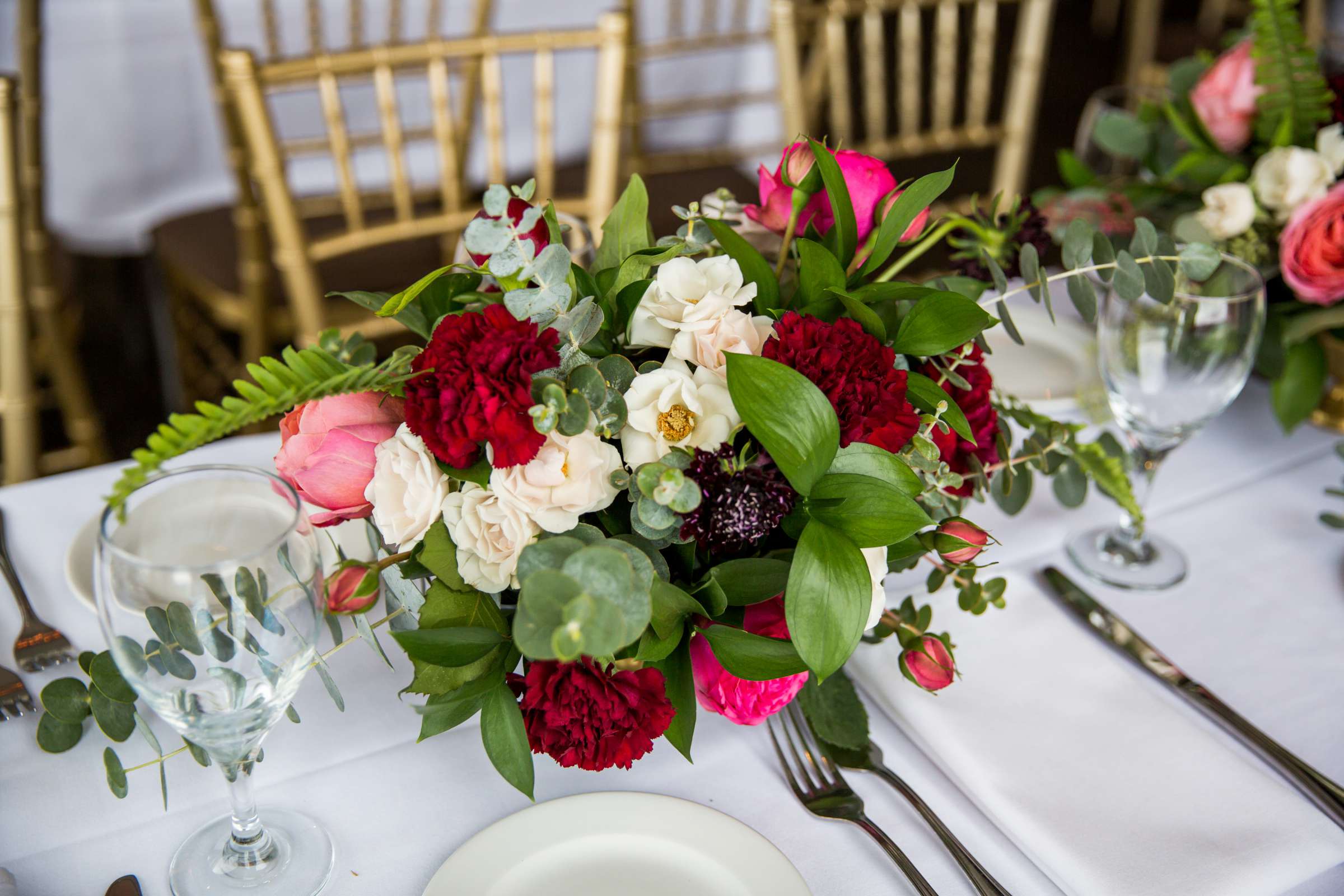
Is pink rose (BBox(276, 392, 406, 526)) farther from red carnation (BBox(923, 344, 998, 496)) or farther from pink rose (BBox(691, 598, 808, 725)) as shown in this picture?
red carnation (BBox(923, 344, 998, 496))

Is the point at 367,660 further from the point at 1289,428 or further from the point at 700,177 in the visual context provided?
the point at 700,177

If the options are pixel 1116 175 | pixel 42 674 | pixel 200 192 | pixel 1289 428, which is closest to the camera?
pixel 42 674

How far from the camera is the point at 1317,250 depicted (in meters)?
0.94

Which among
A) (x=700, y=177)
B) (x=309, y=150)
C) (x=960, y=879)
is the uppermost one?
(x=309, y=150)

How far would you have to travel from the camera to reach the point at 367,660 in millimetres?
756

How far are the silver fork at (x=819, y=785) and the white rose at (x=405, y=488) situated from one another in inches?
10.6

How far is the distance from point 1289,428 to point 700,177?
1.23m

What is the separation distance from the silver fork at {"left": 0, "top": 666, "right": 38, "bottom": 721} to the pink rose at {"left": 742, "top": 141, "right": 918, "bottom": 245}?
551 millimetres

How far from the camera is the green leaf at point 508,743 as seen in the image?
57 cm

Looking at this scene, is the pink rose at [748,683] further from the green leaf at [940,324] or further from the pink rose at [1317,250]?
the pink rose at [1317,250]

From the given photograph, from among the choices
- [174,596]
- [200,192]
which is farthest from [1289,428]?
[200,192]

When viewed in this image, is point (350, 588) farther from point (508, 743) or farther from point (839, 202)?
point (839, 202)

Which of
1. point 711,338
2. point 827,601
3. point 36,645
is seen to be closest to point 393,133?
point 36,645

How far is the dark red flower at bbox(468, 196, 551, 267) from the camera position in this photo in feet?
1.96
